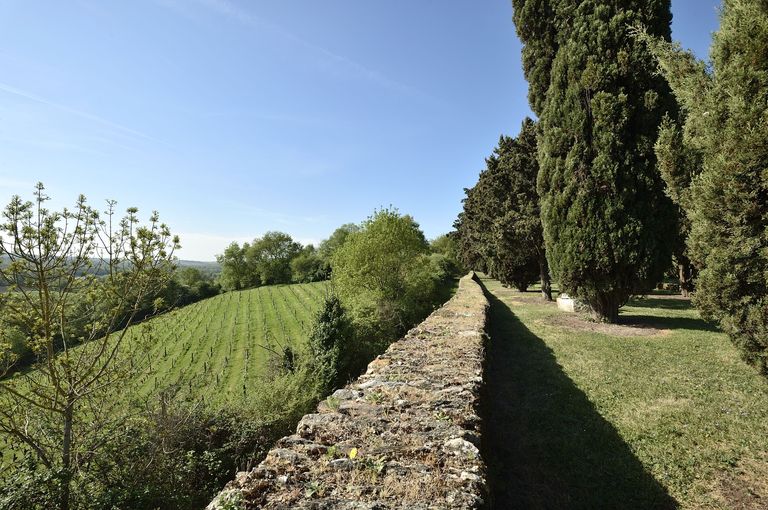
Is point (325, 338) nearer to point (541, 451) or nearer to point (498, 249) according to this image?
point (541, 451)

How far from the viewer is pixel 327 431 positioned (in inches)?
150

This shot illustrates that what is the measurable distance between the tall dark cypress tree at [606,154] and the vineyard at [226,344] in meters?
16.2

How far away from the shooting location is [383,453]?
3279 millimetres

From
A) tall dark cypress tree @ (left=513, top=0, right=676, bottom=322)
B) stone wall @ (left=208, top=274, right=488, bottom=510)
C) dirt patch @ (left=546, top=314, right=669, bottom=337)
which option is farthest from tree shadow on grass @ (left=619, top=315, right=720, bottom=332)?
Result: stone wall @ (left=208, top=274, right=488, bottom=510)

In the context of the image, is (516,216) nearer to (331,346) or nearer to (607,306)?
(607,306)

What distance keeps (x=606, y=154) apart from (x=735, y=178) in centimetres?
984

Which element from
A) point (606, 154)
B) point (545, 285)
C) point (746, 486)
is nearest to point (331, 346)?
point (746, 486)

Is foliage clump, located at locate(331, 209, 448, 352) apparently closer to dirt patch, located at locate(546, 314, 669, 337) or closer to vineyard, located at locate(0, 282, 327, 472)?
vineyard, located at locate(0, 282, 327, 472)

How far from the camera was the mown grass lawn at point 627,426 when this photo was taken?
16.2ft

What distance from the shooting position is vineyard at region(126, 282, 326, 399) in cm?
2412

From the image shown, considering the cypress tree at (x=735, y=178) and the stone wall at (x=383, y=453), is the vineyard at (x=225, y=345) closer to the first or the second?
the stone wall at (x=383, y=453)

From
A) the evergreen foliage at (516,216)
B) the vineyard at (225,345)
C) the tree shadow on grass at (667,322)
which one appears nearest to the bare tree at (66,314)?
the vineyard at (225,345)

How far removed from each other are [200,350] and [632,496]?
1400 inches

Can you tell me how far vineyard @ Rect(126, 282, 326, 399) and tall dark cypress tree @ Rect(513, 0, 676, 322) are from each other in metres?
16.2
